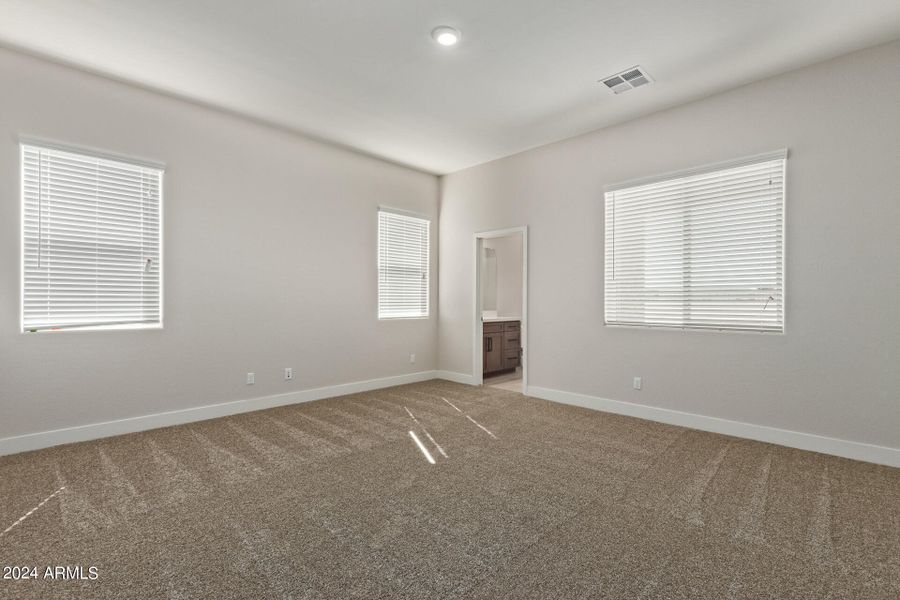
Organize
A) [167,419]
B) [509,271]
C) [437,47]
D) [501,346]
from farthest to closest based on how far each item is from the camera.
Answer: [509,271] < [501,346] < [167,419] < [437,47]

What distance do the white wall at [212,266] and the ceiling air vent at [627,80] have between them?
9.87 feet

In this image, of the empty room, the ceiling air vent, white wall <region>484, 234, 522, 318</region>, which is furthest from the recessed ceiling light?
white wall <region>484, 234, 522, 318</region>

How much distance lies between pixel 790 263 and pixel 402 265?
13.7 ft

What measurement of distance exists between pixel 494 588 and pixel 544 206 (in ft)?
13.5

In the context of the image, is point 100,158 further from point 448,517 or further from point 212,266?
point 448,517

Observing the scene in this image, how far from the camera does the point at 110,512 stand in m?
2.27

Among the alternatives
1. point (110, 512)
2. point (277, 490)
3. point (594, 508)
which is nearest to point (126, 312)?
point (110, 512)

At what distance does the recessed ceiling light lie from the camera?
2.86 metres

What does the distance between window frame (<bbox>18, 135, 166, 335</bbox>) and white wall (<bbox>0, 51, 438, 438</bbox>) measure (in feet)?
0.11

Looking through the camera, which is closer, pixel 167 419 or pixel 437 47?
pixel 437 47

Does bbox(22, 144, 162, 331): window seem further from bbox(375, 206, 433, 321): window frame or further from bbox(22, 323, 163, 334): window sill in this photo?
bbox(375, 206, 433, 321): window frame

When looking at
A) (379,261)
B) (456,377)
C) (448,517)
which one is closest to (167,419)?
(379,261)

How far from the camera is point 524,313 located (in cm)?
514

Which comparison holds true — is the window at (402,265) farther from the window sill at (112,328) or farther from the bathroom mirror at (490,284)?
the window sill at (112,328)
